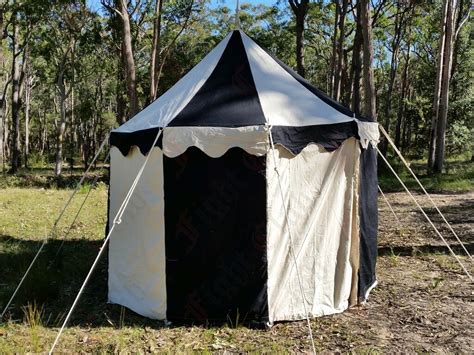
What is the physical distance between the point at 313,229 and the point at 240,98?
65.6 inches

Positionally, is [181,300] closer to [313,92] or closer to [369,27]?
[313,92]

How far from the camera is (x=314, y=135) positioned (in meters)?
5.00

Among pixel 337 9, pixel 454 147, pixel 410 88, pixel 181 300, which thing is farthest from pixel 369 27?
pixel 410 88

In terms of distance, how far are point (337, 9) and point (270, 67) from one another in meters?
14.9

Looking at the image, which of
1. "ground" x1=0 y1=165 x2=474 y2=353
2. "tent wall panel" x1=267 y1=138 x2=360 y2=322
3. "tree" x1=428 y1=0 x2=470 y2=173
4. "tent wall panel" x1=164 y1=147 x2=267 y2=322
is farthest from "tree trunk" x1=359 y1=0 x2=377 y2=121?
"tree" x1=428 y1=0 x2=470 y2=173

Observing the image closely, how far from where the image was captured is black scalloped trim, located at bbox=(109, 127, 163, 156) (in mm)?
4953

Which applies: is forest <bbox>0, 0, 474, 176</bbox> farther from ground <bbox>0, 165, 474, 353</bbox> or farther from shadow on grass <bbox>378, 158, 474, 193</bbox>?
ground <bbox>0, 165, 474, 353</bbox>

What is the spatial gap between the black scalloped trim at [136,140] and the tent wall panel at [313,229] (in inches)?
48.6

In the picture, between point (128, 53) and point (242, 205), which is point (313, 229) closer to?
point (242, 205)

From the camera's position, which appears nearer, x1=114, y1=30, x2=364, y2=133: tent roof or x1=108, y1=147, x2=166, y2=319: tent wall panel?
x1=114, y1=30, x2=364, y2=133: tent roof

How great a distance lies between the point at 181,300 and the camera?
5.02m

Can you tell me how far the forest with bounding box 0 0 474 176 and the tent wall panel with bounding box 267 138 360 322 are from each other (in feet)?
20.7

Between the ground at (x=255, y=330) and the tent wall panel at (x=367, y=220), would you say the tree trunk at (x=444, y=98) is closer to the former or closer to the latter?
the ground at (x=255, y=330)

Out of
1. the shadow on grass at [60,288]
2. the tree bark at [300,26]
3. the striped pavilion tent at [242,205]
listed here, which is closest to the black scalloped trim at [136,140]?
the striped pavilion tent at [242,205]
